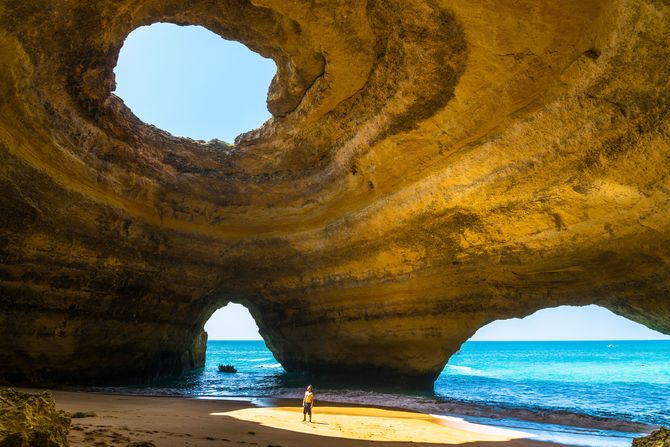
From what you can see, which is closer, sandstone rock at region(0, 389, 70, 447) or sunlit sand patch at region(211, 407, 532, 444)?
sandstone rock at region(0, 389, 70, 447)

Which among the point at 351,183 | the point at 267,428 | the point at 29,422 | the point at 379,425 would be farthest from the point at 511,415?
the point at 29,422

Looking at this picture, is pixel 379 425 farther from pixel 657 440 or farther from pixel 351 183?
pixel 351 183

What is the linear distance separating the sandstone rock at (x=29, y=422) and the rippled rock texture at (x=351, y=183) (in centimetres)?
634

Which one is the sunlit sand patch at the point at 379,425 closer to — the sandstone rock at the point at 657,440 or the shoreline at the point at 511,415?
the shoreline at the point at 511,415

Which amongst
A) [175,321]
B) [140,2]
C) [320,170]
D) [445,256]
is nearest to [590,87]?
[445,256]

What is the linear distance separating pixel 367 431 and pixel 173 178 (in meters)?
8.70

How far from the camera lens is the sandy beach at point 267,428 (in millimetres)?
4430

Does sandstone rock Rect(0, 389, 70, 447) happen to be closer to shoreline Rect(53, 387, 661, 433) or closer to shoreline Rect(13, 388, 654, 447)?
shoreline Rect(13, 388, 654, 447)

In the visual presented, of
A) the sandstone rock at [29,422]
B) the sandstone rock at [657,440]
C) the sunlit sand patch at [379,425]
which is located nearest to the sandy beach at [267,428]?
the sunlit sand patch at [379,425]

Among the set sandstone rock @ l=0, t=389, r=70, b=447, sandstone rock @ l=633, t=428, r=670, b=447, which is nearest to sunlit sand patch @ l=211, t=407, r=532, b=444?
sandstone rock @ l=633, t=428, r=670, b=447

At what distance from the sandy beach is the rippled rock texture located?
4316mm

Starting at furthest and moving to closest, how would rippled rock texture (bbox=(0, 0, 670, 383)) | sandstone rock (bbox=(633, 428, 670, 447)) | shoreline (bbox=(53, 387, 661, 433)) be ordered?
shoreline (bbox=(53, 387, 661, 433)), rippled rock texture (bbox=(0, 0, 670, 383)), sandstone rock (bbox=(633, 428, 670, 447))

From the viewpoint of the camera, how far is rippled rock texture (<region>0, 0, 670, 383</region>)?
21.7 ft

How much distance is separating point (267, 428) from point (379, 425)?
2.11 m
